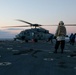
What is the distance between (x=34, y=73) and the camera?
8.05m

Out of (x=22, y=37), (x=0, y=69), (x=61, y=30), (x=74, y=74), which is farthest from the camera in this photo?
(x=22, y=37)

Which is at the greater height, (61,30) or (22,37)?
(61,30)

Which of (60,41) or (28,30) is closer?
(60,41)

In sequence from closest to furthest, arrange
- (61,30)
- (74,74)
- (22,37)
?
1. (74,74)
2. (61,30)
3. (22,37)

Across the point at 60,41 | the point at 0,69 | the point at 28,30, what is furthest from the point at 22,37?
the point at 0,69

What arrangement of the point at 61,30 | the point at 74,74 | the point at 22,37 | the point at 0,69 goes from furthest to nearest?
1. the point at 22,37
2. the point at 61,30
3. the point at 0,69
4. the point at 74,74

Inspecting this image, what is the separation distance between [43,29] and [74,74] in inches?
1845

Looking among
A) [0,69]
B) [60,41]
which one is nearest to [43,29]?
[60,41]

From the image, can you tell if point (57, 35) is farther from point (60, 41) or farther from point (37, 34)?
point (37, 34)

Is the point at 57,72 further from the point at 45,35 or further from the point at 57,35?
the point at 45,35

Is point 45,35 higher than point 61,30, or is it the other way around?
point 61,30

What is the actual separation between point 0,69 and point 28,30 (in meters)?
45.1

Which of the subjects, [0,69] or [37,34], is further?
[37,34]

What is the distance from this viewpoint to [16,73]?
809cm
